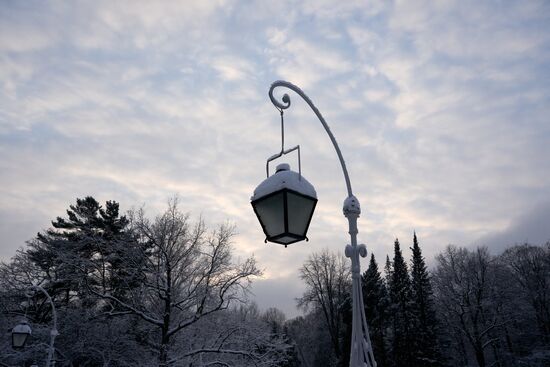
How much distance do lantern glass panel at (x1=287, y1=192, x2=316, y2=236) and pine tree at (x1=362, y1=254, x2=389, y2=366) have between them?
47.9 m

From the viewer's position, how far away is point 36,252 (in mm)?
29125

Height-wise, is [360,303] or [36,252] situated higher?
[36,252]

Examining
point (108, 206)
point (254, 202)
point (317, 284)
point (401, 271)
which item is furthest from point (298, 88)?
point (401, 271)

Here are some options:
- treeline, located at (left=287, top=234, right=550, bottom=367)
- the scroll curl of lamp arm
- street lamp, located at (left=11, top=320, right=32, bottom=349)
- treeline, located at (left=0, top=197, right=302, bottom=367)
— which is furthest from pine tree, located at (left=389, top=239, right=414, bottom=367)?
the scroll curl of lamp arm

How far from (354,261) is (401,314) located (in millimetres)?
46555

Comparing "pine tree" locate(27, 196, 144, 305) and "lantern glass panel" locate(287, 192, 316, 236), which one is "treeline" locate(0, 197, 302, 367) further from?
"lantern glass panel" locate(287, 192, 316, 236)

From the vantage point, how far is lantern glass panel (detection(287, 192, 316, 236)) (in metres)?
3.54

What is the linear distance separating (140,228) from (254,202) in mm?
18982

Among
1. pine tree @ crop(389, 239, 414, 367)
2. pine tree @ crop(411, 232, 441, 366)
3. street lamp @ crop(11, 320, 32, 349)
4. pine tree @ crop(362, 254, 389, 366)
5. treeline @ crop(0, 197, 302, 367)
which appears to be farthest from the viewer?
pine tree @ crop(362, 254, 389, 366)

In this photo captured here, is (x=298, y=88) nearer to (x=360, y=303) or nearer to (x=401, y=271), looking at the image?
(x=360, y=303)

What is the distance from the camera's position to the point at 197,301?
20891 millimetres

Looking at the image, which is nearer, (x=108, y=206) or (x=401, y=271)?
(x=108, y=206)

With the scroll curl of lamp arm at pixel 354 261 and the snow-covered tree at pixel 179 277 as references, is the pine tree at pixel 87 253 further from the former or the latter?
the scroll curl of lamp arm at pixel 354 261

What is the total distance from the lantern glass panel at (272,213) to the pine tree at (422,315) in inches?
1744
